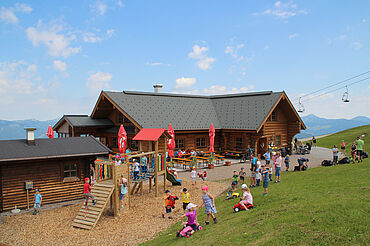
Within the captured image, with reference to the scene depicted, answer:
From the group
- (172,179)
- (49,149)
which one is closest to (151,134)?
(172,179)

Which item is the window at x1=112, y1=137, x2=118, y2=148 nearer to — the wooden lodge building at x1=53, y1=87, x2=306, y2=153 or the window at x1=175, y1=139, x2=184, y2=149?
the wooden lodge building at x1=53, y1=87, x2=306, y2=153

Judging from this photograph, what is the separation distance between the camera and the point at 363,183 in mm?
11523

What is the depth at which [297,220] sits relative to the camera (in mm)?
7734

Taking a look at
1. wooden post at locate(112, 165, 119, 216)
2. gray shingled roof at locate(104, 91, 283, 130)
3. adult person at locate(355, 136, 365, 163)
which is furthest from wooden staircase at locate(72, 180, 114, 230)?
adult person at locate(355, 136, 365, 163)

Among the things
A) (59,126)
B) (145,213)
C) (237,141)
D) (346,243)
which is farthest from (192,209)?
(59,126)

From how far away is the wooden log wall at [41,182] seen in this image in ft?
46.6

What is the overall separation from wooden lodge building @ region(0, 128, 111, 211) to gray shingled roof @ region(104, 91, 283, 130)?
353 inches

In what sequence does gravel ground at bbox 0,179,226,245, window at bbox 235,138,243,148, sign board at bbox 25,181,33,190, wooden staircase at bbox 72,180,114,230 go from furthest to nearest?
1. window at bbox 235,138,243,148
2. sign board at bbox 25,181,33,190
3. wooden staircase at bbox 72,180,114,230
4. gravel ground at bbox 0,179,226,245

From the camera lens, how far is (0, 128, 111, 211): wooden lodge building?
14.2m

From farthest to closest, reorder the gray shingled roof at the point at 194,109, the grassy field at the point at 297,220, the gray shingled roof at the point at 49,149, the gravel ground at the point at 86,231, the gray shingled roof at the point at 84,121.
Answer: the gray shingled roof at the point at 84,121 → the gray shingled roof at the point at 194,109 → the gray shingled roof at the point at 49,149 → the gravel ground at the point at 86,231 → the grassy field at the point at 297,220

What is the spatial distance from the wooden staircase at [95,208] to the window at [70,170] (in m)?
2.92

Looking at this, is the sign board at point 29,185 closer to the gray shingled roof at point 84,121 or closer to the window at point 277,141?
the gray shingled roof at point 84,121

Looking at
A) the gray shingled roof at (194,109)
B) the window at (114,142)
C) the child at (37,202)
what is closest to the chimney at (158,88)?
the gray shingled roof at (194,109)

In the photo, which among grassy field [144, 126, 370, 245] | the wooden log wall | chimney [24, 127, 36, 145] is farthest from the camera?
chimney [24, 127, 36, 145]
